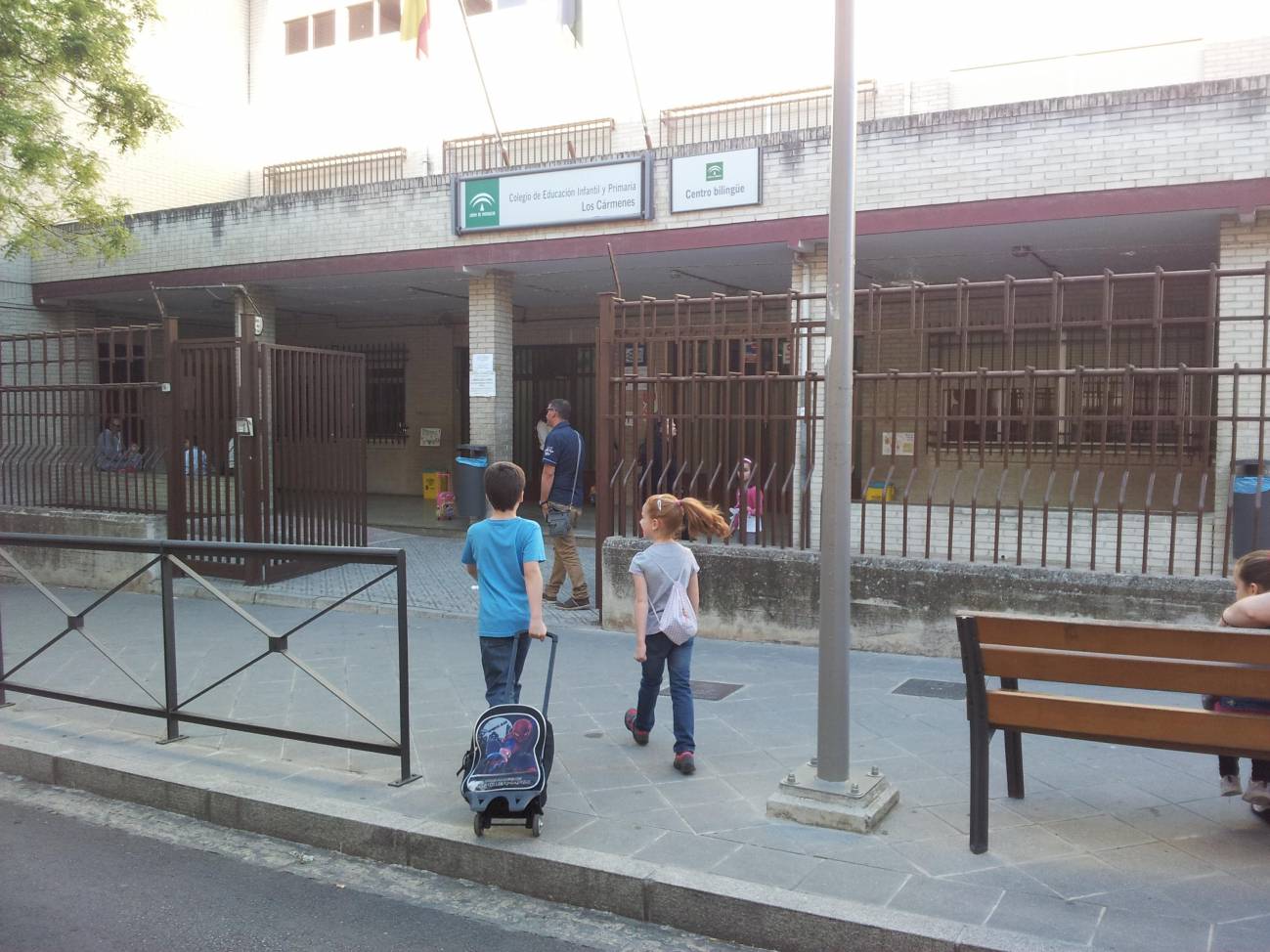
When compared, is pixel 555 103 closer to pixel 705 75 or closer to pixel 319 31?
pixel 705 75

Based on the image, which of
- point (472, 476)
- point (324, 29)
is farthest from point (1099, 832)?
point (324, 29)

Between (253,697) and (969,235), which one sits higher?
(969,235)

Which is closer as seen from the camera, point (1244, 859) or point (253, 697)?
point (1244, 859)

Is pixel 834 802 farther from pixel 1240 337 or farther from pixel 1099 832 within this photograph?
pixel 1240 337

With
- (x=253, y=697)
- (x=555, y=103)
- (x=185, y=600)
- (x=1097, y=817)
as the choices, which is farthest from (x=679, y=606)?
(x=555, y=103)

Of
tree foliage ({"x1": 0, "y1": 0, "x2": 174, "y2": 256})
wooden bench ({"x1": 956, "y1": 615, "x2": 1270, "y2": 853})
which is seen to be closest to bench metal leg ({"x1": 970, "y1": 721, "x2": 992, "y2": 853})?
wooden bench ({"x1": 956, "y1": 615, "x2": 1270, "y2": 853})

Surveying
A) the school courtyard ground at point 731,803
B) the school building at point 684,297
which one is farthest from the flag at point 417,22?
the school courtyard ground at point 731,803

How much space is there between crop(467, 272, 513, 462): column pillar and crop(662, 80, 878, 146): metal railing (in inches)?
163

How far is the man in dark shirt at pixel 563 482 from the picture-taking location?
8.73 meters

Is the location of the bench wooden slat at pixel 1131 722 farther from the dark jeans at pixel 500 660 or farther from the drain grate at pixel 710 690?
the drain grate at pixel 710 690

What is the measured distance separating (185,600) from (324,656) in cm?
298

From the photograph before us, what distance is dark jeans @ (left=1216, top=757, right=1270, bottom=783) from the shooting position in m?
4.12

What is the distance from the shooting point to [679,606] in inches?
195

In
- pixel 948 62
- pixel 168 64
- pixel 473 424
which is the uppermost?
pixel 168 64
